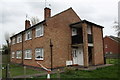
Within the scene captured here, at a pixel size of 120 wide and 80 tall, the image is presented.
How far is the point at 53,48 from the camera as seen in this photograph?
15062 millimetres

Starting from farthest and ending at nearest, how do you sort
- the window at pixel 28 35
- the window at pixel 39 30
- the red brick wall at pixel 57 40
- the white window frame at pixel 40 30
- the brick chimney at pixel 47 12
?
the window at pixel 28 35, the brick chimney at pixel 47 12, the window at pixel 39 30, the white window frame at pixel 40 30, the red brick wall at pixel 57 40

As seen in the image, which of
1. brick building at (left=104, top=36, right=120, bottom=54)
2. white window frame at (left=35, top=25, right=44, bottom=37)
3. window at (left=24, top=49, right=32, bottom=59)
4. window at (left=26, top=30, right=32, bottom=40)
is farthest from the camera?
brick building at (left=104, top=36, right=120, bottom=54)

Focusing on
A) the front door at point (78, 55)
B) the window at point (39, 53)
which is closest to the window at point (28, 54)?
the window at point (39, 53)

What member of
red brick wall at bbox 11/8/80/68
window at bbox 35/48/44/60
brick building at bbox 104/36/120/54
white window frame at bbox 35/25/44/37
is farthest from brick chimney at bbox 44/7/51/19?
brick building at bbox 104/36/120/54

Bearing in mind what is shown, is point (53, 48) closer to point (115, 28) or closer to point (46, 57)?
point (46, 57)

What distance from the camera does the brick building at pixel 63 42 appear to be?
1494 centimetres

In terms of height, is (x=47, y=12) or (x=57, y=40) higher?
(x=47, y=12)

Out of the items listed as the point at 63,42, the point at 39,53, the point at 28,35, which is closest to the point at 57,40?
the point at 63,42

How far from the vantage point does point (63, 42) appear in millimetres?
16297

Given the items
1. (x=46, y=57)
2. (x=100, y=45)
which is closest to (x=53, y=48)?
(x=46, y=57)

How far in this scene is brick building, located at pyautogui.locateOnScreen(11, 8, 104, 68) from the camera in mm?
14938

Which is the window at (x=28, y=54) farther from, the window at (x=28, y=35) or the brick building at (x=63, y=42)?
the window at (x=28, y=35)

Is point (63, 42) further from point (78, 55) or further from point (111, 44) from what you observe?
point (111, 44)

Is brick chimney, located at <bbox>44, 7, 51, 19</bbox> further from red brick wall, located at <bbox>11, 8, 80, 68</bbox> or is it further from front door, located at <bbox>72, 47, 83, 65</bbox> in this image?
front door, located at <bbox>72, 47, 83, 65</bbox>
